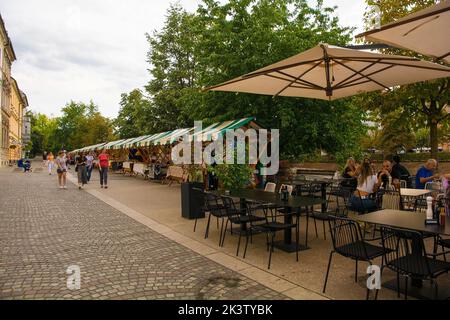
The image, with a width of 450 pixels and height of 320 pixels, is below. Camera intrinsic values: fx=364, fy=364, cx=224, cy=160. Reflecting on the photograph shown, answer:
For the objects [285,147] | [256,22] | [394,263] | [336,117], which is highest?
[256,22]

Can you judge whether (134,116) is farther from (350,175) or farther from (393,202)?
(393,202)

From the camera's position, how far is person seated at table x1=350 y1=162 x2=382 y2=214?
6.98m

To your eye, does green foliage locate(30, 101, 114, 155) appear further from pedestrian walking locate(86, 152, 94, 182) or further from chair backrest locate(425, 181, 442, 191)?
chair backrest locate(425, 181, 442, 191)

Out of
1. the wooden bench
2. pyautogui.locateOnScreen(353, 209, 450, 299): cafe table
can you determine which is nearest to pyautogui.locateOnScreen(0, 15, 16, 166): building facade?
the wooden bench

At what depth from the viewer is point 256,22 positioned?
41.4ft

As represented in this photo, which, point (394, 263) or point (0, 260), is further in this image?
point (0, 260)

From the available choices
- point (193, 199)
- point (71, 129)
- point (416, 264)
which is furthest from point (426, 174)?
point (71, 129)

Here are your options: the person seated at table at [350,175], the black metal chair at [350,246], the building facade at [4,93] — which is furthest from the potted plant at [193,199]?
the building facade at [4,93]

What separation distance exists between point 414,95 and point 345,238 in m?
8.85

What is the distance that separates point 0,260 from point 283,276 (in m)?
4.26

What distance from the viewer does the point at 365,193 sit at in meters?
7.20
